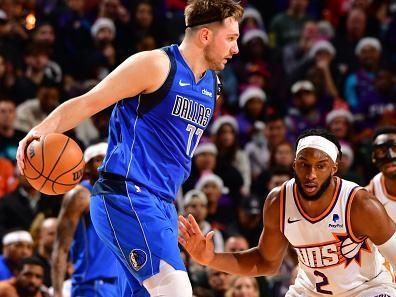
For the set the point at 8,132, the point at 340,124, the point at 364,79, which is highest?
the point at 364,79

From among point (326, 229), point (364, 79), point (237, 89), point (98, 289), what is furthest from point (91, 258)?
point (364, 79)

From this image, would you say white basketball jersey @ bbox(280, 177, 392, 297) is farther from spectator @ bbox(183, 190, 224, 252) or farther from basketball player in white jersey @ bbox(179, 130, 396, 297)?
spectator @ bbox(183, 190, 224, 252)

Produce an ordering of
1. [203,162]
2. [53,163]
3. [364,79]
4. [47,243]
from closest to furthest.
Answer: [53,163]
[47,243]
[203,162]
[364,79]

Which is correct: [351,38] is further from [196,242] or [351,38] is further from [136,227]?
[136,227]

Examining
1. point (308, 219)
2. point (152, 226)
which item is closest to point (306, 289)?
Answer: point (308, 219)

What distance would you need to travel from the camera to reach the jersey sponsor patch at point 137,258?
15.4ft

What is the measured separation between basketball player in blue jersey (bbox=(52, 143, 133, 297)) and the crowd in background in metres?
2.18

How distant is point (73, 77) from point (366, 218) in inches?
287

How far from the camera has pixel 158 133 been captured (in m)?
4.84

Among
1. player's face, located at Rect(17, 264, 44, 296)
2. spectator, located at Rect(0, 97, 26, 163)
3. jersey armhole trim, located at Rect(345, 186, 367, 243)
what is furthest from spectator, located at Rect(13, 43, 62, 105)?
jersey armhole trim, located at Rect(345, 186, 367, 243)

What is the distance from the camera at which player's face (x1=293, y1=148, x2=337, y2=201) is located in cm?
516

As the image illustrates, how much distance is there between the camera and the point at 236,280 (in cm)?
862

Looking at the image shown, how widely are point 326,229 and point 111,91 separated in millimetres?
1517

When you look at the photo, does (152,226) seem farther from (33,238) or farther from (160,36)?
(160,36)
